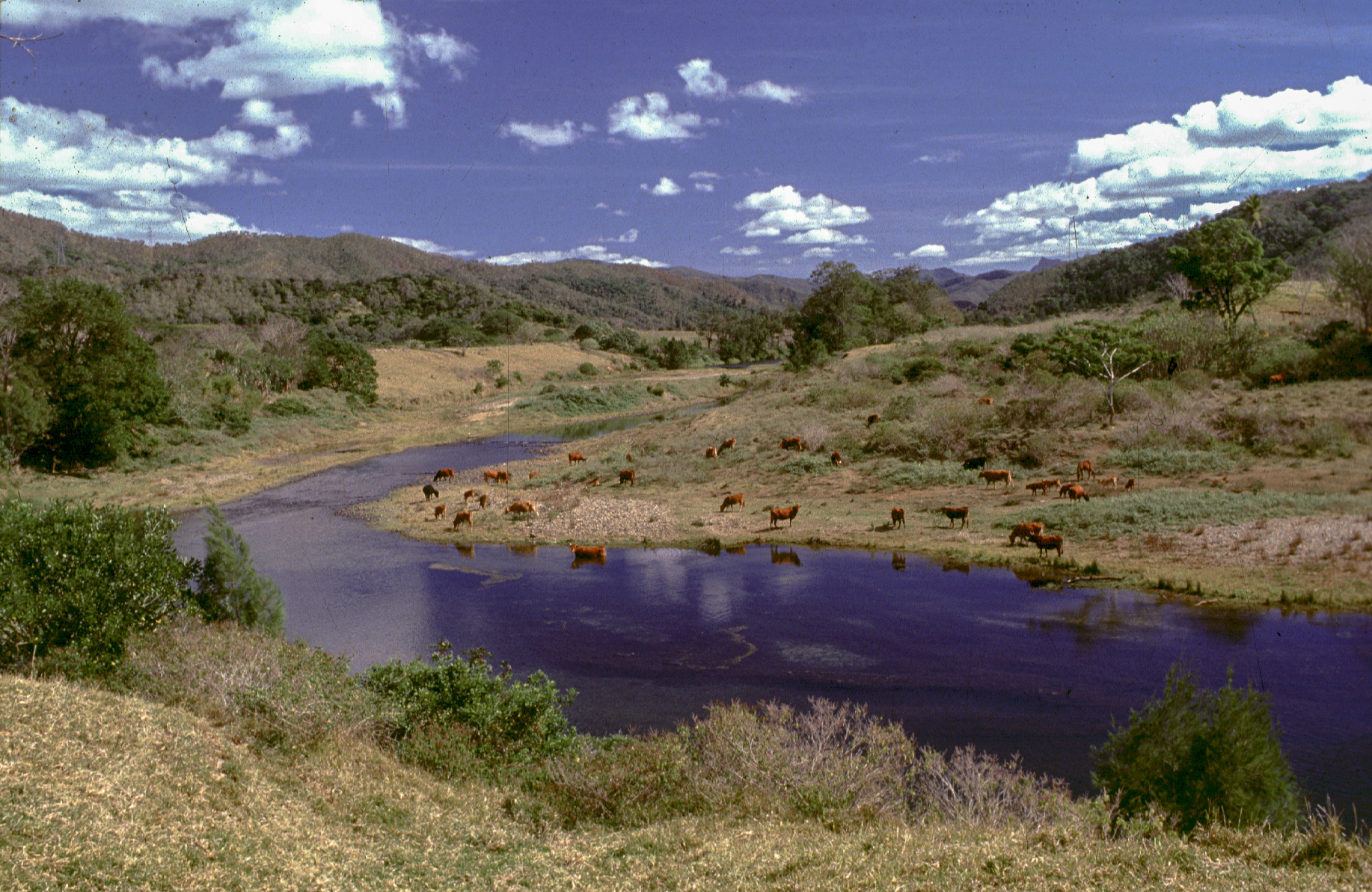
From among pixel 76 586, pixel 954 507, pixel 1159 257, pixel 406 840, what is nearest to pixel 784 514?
pixel 954 507

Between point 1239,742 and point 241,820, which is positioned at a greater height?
point 1239,742

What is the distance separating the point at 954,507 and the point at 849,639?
11431 mm

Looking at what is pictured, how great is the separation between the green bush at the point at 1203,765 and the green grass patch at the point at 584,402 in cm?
6082

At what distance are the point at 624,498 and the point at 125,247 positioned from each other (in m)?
173

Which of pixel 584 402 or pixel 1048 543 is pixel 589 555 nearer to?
pixel 1048 543

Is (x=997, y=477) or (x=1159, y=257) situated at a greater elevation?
(x=1159, y=257)

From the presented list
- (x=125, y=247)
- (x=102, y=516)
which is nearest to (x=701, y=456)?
(x=102, y=516)

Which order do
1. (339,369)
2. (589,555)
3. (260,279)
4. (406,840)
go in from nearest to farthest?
A: (406,840), (589,555), (339,369), (260,279)

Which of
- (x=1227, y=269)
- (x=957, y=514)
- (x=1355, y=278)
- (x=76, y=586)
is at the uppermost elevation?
(x=1227, y=269)

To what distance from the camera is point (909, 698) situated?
14633 millimetres

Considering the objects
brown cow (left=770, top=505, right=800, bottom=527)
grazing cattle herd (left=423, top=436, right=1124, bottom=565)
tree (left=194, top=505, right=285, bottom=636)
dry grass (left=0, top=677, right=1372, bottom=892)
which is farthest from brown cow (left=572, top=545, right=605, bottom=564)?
dry grass (left=0, top=677, right=1372, bottom=892)

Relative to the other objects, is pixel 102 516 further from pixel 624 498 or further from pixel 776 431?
pixel 776 431

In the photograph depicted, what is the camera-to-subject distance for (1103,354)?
36.2 meters

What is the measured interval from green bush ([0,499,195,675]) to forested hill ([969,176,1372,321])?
235 feet
